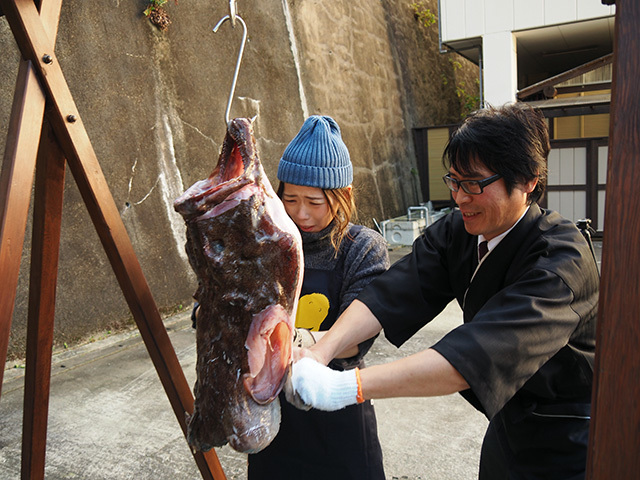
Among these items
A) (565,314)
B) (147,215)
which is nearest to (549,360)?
(565,314)

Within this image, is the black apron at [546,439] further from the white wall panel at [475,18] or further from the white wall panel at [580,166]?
the white wall panel at [475,18]

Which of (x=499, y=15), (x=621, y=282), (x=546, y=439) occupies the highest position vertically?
(x=499, y=15)

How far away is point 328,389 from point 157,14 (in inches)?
204

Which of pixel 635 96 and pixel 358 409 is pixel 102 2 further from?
pixel 635 96

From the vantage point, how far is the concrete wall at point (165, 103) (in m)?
4.77

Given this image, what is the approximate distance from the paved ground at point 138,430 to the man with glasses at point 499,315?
134 cm

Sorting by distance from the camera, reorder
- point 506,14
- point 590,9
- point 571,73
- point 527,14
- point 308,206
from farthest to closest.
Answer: point 506,14
point 527,14
point 571,73
point 590,9
point 308,206

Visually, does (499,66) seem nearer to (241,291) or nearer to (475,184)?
(475,184)

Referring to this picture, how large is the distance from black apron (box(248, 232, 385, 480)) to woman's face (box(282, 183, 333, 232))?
1.54 ft

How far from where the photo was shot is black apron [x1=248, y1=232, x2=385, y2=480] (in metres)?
1.85

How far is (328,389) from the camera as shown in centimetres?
133

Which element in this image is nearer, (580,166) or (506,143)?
(506,143)

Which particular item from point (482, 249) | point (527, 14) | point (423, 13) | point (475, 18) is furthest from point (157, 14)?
point (423, 13)

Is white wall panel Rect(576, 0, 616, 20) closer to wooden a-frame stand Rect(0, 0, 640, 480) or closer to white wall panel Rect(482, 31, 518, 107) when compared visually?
white wall panel Rect(482, 31, 518, 107)
